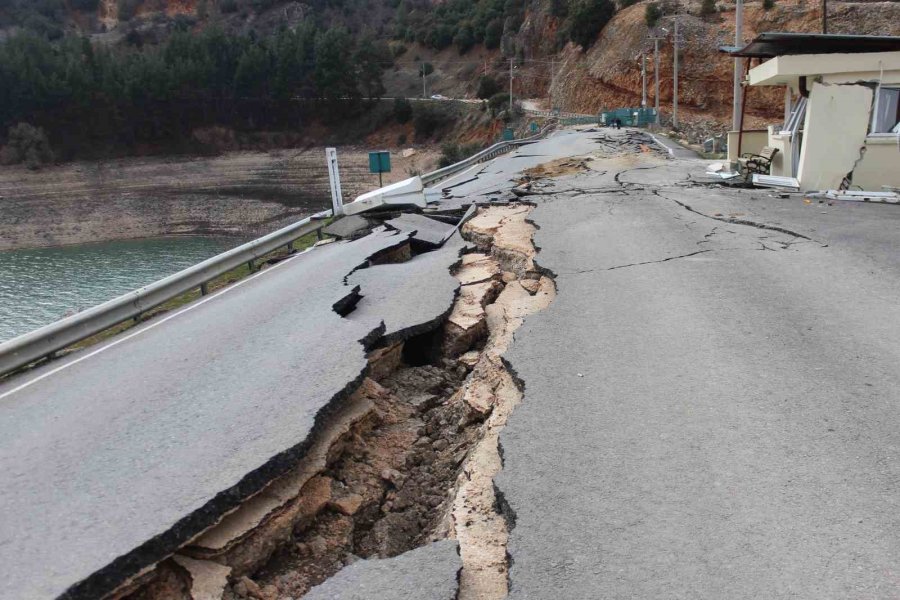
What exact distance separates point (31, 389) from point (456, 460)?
144 inches

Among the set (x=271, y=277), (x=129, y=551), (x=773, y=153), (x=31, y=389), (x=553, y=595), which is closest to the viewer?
(x=553, y=595)

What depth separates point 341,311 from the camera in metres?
6.96

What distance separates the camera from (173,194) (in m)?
56.4

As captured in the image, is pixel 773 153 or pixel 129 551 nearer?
pixel 129 551

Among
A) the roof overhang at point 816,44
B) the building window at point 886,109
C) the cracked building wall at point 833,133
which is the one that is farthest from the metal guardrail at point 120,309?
the roof overhang at point 816,44

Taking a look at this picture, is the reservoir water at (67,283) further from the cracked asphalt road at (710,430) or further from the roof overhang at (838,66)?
the roof overhang at (838,66)

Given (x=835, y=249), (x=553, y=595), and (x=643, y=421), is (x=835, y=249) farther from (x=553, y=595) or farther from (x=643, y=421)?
(x=553, y=595)

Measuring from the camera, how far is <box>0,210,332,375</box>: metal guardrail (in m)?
6.33

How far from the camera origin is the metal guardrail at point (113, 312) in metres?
6.33

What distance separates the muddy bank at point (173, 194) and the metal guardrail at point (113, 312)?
95.9ft

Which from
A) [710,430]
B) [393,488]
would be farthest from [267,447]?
[710,430]

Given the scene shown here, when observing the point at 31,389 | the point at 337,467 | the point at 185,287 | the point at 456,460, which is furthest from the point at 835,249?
the point at 31,389

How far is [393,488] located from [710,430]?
5.88ft

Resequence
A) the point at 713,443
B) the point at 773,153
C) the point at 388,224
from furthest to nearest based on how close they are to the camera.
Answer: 1. the point at 773,153
2. the point at 388,224
3. the point at 713,443
